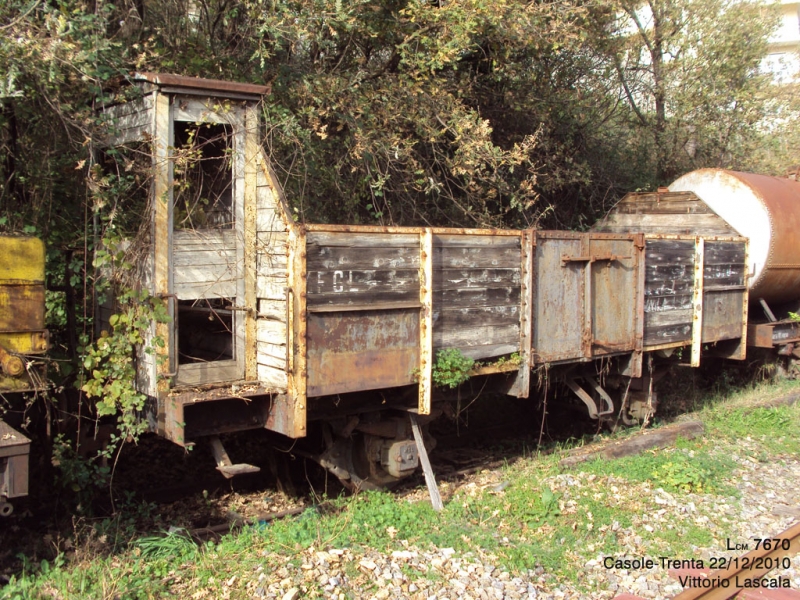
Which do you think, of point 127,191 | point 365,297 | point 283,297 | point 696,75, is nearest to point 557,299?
point 365,297

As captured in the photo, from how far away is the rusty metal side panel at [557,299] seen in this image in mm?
7539

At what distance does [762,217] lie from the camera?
35.5 feet

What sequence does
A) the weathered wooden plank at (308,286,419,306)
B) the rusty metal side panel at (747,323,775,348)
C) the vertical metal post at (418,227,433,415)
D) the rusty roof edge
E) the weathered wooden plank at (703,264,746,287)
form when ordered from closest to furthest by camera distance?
the rusty roof edge
the weathered wooden plank at (308,286,419,306)
the vertical metal post at (418,227,433,415)
the weathered wooden plank at (703,264,746,287)
the rusty metal side panel at (747,323,775,348)

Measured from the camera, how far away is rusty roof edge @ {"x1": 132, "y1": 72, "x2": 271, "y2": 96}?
18.6 feet

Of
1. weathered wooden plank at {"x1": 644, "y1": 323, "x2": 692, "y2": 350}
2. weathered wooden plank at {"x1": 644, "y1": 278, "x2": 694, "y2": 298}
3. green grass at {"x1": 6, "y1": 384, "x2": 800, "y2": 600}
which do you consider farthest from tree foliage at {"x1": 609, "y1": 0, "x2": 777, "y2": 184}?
green grass at {"x1": 6, "y1": 384, "x2": 800, "y2": 600}

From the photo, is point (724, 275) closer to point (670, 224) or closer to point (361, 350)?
point (670, 224)

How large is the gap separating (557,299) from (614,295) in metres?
1.11

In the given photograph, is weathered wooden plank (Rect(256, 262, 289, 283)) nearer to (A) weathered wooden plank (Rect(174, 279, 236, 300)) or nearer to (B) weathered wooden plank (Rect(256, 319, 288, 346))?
(A) weathered wooden plank (Rect(174, 279, 236, 300))

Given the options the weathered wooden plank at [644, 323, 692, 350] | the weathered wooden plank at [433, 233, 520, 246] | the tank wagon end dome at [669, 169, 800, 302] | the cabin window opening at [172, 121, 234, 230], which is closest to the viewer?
the cabin window opening at [172, 121, 234, 230]

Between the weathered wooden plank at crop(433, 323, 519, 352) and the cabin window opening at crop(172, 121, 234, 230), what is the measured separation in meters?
2.11

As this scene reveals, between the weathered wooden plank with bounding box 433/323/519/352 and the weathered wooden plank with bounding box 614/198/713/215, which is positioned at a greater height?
the weathered wooden plank with bounding box 614/198/713/215

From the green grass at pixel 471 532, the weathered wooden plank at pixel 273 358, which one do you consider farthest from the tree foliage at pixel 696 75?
the weathered wooden plank at pixel 273 358

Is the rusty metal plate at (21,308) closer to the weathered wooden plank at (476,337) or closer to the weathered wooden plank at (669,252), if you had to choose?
the weathered wooden plank at (476,337)

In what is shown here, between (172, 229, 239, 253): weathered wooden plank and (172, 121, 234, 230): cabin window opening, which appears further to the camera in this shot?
(172, 121, 234, 230): cabin window opening
